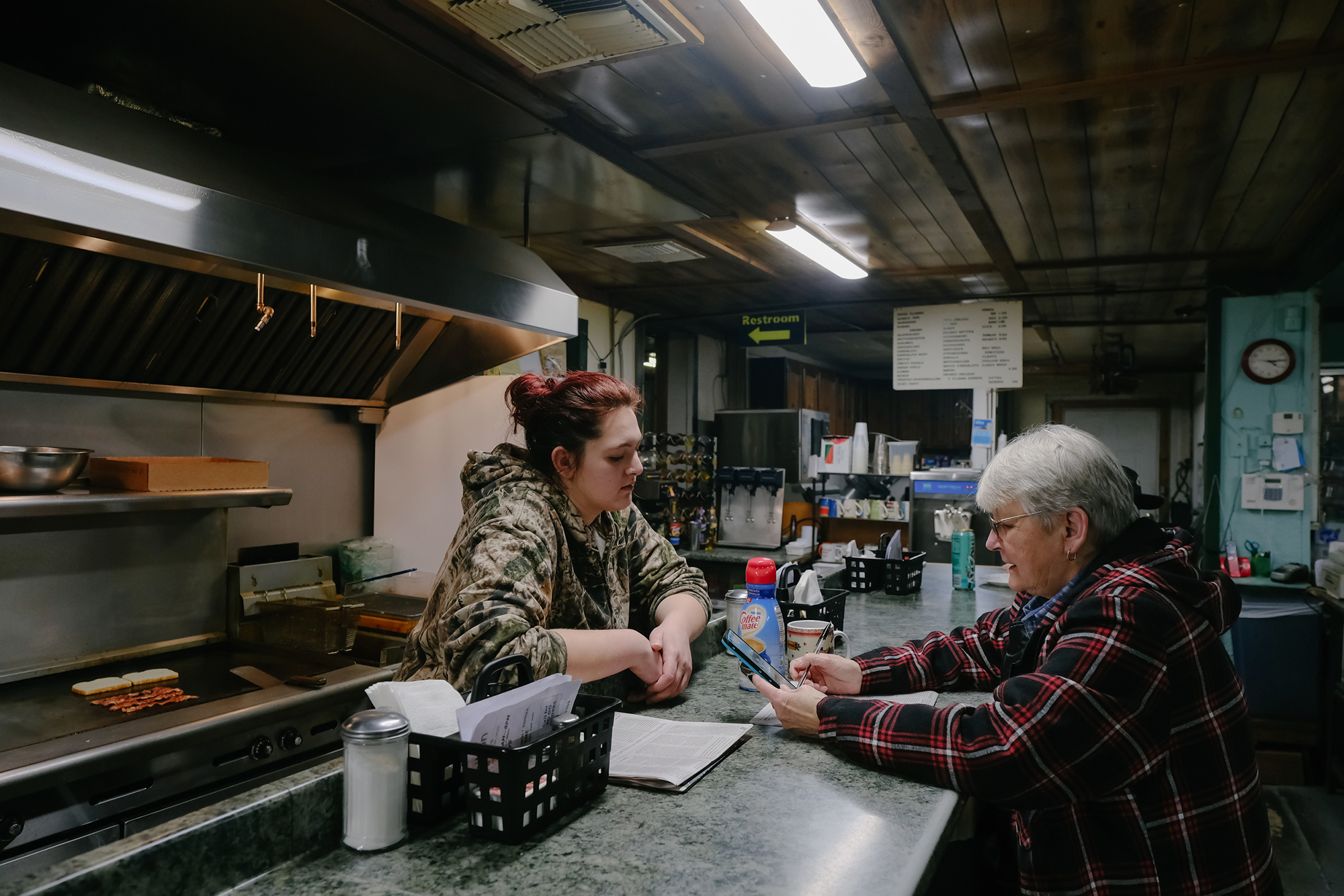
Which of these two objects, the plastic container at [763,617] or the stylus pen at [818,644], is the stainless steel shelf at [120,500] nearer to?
the plastic container at [763,617]

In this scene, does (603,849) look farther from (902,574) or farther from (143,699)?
(902,574)

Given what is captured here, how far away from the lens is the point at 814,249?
15.4 feet

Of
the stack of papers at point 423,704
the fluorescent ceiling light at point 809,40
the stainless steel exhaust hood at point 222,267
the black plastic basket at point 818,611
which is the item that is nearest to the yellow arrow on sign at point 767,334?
the stainless steel exhaust hood at point 222,267

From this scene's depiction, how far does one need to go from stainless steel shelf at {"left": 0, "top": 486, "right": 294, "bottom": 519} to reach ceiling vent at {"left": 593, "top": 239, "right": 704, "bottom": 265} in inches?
94.5

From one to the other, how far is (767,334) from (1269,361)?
3377mm

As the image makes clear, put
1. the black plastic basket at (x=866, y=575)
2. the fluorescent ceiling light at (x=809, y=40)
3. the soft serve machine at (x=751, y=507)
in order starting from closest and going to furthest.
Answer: the fluorescent ceiling light at (x=809, y=40)
the black plastic basket at (x=866, y=575)
the soft serve machine at (x=751, y=507)

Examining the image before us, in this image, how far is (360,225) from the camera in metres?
2.36

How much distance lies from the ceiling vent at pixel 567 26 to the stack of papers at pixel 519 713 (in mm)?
1502

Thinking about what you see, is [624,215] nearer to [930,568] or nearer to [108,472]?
[108,472]

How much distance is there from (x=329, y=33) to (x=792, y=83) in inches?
56.3

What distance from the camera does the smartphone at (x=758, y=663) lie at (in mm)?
1733

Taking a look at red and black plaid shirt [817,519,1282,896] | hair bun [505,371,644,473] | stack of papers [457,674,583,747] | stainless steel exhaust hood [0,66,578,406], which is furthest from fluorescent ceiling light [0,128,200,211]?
red and black plaid shirt [817,519,1282,896]

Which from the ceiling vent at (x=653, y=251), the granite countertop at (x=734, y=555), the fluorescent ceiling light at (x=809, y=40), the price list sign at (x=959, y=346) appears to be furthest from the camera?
the price list sign at (x=959, y=346)

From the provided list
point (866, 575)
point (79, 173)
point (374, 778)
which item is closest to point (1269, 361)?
point (866, 575)
